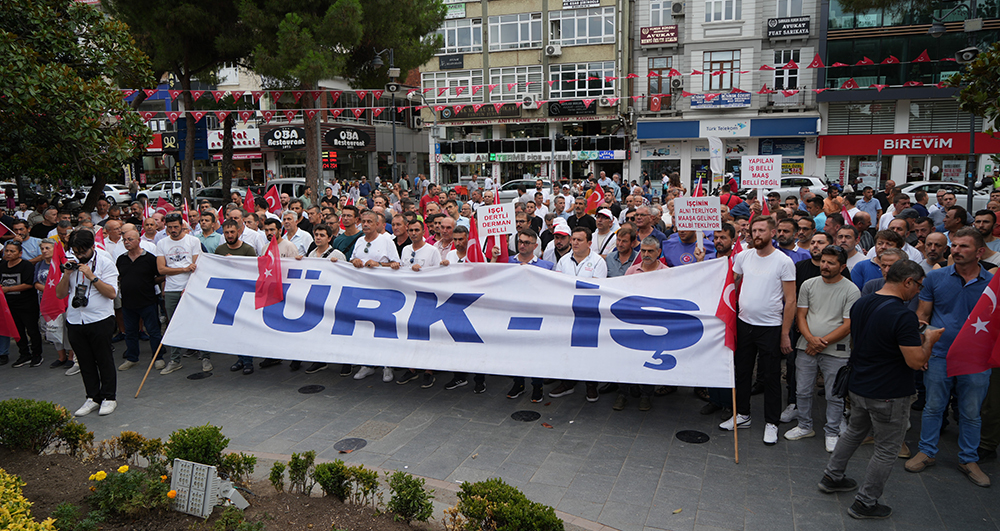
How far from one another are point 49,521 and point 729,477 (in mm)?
4612

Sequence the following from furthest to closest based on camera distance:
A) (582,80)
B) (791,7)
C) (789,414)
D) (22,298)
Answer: (582,80)
(791,7)
(22,298)
(789,414)

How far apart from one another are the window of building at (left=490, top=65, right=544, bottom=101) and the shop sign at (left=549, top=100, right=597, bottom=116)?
5.39 feet

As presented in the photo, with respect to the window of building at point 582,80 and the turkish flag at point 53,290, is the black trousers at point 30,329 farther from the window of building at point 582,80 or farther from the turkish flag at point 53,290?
the window of building at point 582,80

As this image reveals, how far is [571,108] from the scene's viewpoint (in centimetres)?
3916

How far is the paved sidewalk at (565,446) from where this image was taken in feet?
15.0

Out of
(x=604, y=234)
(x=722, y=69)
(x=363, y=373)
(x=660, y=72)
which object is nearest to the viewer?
(x=363, y=373)

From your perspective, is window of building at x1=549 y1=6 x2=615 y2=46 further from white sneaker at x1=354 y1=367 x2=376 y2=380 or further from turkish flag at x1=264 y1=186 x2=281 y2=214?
white sneaker at x1=354 y1=367 x2=376 y2=380

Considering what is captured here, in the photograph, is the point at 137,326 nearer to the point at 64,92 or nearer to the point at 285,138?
the point at 64,92

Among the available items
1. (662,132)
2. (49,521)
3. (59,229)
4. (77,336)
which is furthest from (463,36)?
(49,521)

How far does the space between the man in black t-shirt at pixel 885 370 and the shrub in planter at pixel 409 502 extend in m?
2.98

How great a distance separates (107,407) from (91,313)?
1.01 metres

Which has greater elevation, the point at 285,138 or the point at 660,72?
the point at 660,72

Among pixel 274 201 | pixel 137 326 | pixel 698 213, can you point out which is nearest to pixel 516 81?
pixel 274 201

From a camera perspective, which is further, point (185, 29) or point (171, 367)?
point (185, 29)
